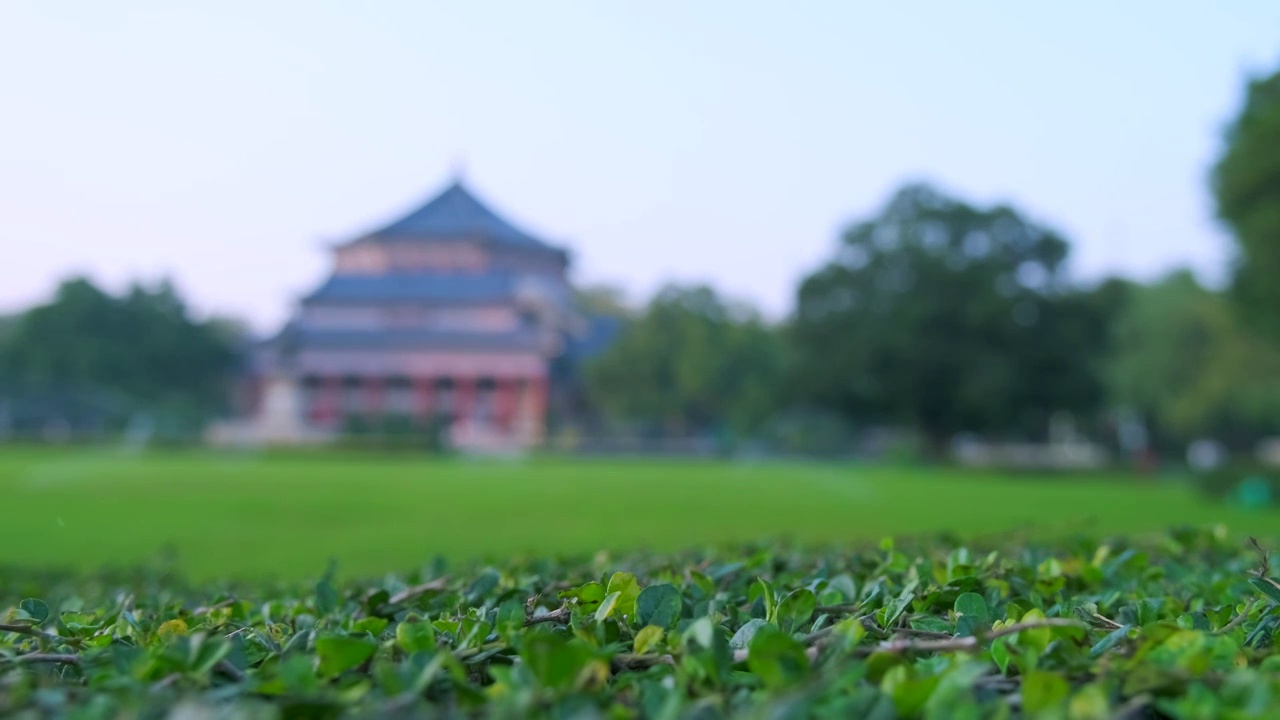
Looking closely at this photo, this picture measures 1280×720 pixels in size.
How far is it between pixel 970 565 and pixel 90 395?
38.0 meters

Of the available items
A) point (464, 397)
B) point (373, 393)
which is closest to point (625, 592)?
point (464, 397)

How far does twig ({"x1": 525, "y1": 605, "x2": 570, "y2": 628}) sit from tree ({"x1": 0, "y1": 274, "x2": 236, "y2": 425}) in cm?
3648

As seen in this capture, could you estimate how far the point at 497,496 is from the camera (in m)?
16.5

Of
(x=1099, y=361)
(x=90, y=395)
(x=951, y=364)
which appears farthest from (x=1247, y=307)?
(x=90, y=395)

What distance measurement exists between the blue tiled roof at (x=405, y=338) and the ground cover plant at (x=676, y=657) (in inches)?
1439

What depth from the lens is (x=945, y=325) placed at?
98.5ft

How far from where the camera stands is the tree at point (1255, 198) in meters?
16.6

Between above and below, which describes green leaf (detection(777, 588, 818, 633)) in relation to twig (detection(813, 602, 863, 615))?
above

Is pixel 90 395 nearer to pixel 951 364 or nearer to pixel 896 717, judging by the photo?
pixel 951 364

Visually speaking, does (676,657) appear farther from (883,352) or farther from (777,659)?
(883,352)

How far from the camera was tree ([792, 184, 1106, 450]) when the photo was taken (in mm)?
29547

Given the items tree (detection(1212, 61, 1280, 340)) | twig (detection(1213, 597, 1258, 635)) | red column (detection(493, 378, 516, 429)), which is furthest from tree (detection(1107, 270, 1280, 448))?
twig (detection(1213, 597, 1258, 635))

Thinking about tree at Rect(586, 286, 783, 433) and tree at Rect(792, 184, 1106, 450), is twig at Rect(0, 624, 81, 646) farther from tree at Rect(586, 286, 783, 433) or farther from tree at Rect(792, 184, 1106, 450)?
tree at Rect(586, 286, 783, 433)

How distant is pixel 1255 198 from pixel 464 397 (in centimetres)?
2674
